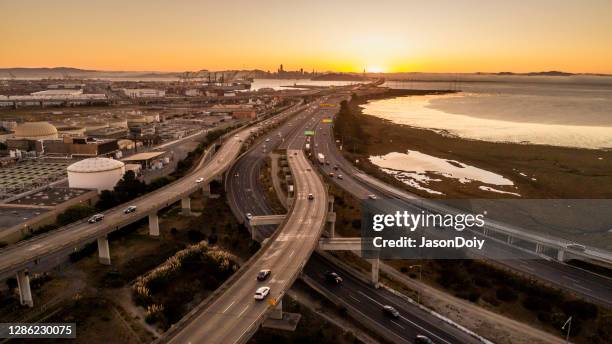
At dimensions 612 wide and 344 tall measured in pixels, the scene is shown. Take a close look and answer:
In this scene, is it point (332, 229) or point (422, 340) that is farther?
point (332, 229)

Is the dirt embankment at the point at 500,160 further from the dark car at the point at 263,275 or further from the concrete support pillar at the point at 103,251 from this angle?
the concrete support pillar at the point at 103,251

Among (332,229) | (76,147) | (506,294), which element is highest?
(76,147)

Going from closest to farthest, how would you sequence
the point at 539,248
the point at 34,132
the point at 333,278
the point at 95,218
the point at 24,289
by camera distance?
the point at 24,289 < the point at 333,278 < the point at 95,218 < the point at 539,248 < the point at 34,132

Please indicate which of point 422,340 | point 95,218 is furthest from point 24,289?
point 422,340

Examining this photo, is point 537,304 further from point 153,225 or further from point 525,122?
point 525,122

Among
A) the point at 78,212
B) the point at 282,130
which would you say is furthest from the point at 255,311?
the point at 282,130

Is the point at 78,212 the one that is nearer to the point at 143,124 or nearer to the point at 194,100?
the point at 143,124
